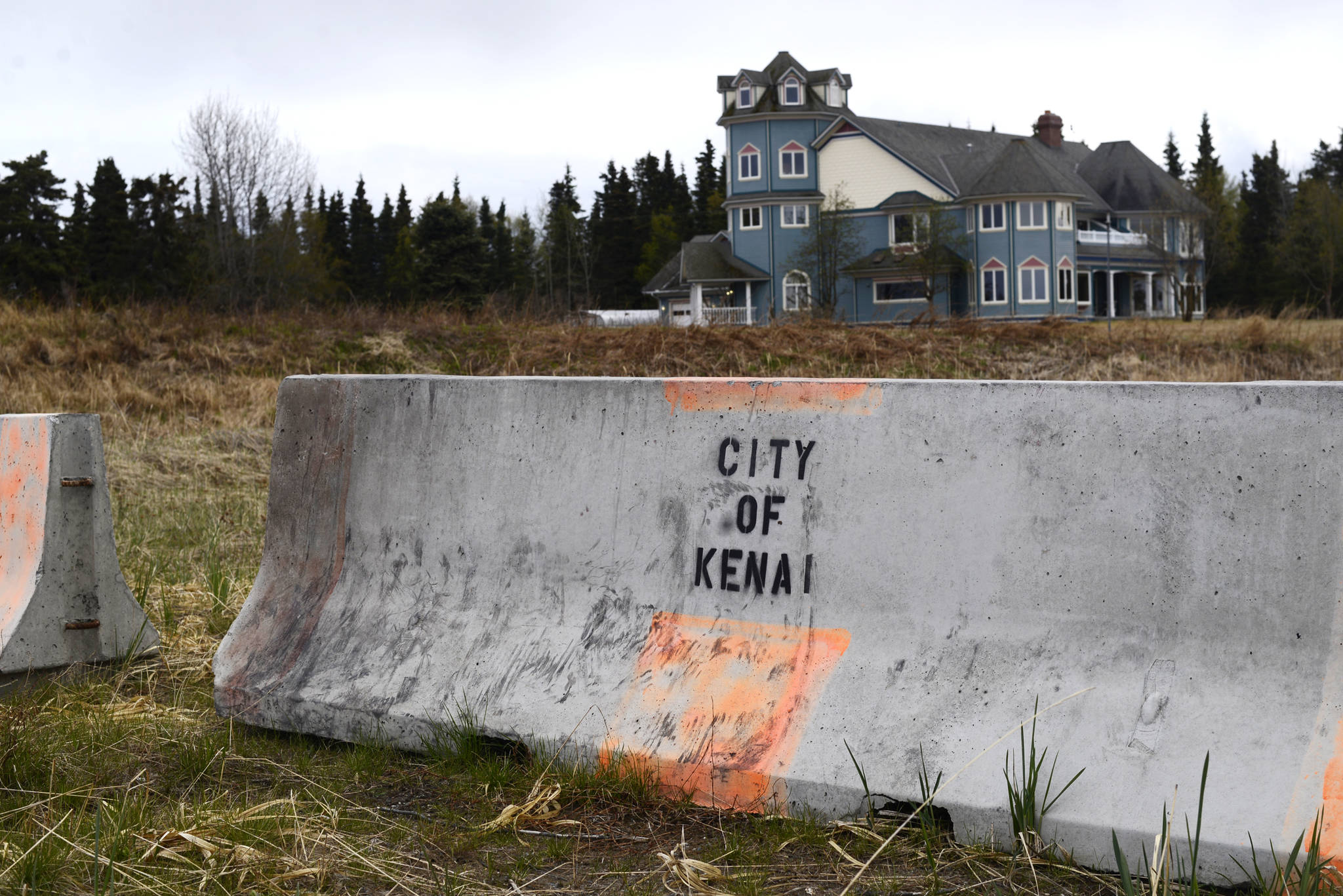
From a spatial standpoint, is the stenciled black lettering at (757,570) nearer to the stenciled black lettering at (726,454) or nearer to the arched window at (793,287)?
the stenciled black lettering at (726,454)

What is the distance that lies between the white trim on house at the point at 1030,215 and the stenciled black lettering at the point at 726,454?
165ft

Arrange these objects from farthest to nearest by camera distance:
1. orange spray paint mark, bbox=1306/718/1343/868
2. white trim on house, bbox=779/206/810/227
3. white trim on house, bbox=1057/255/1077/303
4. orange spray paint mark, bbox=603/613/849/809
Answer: white trim on house, bbox=779/206/810/227 < white trim on house, bbox=1057/255/1077/303 < orange spray paint mark, bbox=603/613/849/809 < orange spray paint mark, bbox=1306/718/1343/868

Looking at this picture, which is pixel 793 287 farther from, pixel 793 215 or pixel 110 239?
pixel 110 239

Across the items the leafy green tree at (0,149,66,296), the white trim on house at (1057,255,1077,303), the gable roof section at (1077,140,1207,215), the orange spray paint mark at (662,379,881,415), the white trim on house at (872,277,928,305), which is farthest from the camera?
the gable roof section at (1077,140,1207,215)

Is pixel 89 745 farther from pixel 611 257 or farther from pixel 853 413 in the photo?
pixel 611 257

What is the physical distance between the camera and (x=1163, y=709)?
2.84 metres

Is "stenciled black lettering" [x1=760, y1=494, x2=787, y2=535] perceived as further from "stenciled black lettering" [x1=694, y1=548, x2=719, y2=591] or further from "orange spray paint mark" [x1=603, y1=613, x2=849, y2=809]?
"orange spray paint mark" [x1=603, y1=613, x2=849, y2=809]

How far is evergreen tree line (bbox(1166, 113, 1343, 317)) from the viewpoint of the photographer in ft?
194

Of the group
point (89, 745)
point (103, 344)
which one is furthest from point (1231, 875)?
point (103, 344)

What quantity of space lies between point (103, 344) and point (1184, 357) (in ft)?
50.5

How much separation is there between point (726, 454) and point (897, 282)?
5095cm

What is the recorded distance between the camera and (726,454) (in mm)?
3590

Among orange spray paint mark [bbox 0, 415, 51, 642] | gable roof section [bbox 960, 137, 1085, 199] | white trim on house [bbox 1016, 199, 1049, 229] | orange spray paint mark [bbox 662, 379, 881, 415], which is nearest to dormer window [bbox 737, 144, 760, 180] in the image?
gable roof section [bbox 960, 137, 1085, 199]

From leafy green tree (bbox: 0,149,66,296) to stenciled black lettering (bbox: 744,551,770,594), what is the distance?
48.8 m
